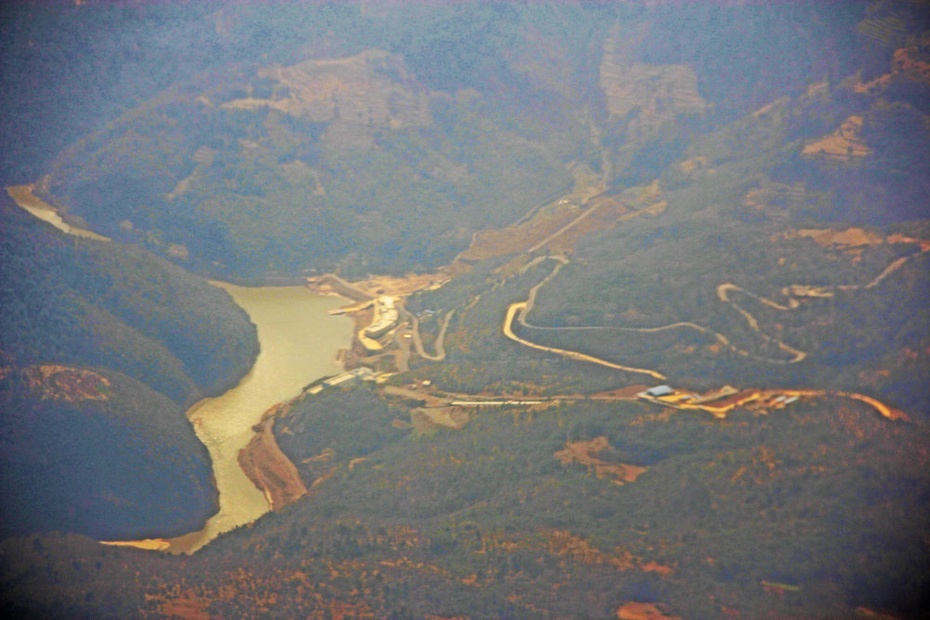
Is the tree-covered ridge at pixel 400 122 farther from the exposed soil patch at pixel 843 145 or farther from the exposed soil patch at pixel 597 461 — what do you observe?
the exposed soil patch at pixel 597 461

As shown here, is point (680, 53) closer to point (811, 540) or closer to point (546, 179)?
point (546, 179)

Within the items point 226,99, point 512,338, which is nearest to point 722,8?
point 226,99

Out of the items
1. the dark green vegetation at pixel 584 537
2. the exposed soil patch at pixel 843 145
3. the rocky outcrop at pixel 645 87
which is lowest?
the dark green vegetation at pixel 584 537

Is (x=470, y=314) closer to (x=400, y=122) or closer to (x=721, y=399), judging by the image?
(x=721, y=399)

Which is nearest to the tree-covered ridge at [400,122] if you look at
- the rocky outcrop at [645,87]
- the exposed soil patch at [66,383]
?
the rocky outcrop at [645,87]

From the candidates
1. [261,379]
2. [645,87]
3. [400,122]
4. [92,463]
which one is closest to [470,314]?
[261,379]

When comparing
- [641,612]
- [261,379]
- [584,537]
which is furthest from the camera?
[261,379]

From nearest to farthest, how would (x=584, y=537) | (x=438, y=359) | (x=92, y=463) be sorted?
1. (x=584, y=537)
2. (x=92, y=463)
3. (x=438, y=359)
